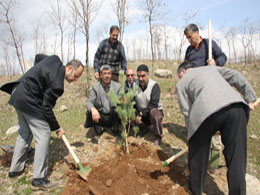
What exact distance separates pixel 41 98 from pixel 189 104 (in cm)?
217

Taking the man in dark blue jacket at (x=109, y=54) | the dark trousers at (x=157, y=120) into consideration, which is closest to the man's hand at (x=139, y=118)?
the dark trousers at (x=157, y=120)

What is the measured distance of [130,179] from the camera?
2783 mm

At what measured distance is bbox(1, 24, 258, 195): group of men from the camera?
217cm

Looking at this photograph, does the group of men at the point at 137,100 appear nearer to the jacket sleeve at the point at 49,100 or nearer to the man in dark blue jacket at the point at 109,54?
the man in dark blue jacket at the point at 109,54

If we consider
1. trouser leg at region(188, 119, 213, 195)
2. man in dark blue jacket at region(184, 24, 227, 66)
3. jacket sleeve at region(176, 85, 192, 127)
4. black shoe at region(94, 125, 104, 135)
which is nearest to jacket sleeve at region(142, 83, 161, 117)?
man in dark blue jacket at region(184, 24, 227, 66)

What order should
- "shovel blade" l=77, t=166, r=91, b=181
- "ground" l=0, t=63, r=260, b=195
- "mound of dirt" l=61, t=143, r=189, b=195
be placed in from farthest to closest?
"shovel blade" l=77, t=166, r=91, b=181
"ground" l=0, t=63, r=260, b=195
"mound of dirt" l=61, t=143, r=189, b=195

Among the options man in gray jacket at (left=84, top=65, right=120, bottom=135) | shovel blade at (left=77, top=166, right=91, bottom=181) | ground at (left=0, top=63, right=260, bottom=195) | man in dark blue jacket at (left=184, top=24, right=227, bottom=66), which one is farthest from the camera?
man in gray jacket at (left=84, top=65, right=120, bottom=135)

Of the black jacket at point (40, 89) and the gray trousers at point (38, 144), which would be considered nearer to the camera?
the black jacket at point (40, 89)

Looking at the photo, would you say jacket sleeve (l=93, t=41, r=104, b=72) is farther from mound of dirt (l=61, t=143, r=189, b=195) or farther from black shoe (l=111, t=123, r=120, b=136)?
mound of dirt (l=61, t=143, r=189, b=195)

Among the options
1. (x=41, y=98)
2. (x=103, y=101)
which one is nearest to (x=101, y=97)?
(x=103, y=101)

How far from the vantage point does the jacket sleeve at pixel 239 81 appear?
241 centimetres

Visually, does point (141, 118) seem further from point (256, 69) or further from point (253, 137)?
point (256, 69)

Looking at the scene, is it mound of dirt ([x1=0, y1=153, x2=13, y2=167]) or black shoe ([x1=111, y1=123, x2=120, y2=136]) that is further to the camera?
black shoe ([x1=111, y1=123, x2=120, y2=136])

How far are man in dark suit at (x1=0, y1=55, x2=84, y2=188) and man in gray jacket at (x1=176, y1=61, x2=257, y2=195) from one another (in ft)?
5.67
